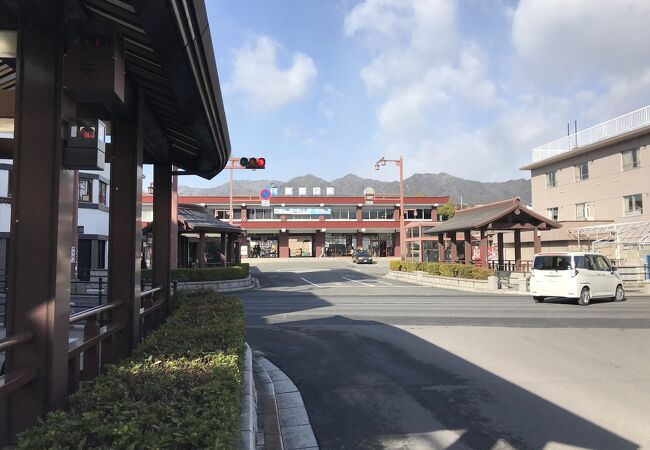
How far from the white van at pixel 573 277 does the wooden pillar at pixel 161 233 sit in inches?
541

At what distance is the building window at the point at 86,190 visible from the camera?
28.7 meters

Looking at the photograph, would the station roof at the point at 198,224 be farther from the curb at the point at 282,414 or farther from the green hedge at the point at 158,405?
the green hedge at the point at 158,405

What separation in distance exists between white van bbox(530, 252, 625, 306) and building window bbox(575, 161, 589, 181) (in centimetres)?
2066

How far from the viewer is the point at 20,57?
3.48 meters

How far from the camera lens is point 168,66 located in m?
4.13

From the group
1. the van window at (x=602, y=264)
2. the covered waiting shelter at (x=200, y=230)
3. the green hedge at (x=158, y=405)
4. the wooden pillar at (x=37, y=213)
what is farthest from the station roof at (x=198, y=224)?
the wooden pillar at (x=37, y=213)

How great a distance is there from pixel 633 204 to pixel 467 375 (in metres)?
31.2

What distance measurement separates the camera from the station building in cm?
6214

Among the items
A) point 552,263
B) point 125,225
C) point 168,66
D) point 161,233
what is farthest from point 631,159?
point 168,66

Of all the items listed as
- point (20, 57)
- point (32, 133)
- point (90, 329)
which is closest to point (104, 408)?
point (90, 329)

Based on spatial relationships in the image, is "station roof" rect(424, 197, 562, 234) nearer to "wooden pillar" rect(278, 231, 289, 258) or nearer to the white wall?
the white wall

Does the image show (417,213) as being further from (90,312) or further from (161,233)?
(90,312)

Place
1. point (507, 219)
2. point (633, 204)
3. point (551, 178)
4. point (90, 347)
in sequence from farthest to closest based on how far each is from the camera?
point (551, 178), point (633, 204), point (507, 219), point (90, 347)

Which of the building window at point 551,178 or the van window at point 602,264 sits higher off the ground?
the building window at point 551,178
